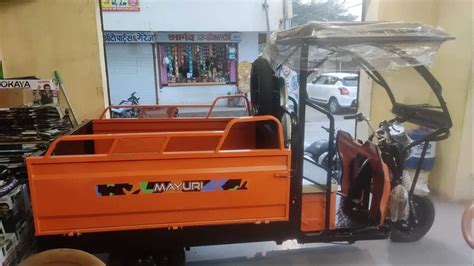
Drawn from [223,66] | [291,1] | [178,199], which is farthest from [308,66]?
[223,66]

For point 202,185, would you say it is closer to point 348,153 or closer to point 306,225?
point 306,225

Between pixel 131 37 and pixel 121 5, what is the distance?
117 centimetres

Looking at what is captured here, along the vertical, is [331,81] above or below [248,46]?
below

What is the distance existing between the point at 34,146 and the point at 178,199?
171 cm

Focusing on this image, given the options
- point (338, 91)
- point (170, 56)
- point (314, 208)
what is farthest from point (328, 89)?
point (314, 208)

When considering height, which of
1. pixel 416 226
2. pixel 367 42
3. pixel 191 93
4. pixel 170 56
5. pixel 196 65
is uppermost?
pixel 170 56

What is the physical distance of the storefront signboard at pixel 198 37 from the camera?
9859 millimetres

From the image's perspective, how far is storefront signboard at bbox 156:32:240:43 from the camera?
32.3ft

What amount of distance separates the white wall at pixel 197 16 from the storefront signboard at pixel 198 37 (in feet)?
2.32

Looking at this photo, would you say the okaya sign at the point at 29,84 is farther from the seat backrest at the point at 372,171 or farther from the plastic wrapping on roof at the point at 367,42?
the seat backrest at the point at 372,171

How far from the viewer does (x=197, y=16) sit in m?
9.18

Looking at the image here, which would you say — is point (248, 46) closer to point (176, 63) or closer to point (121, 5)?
point (176, 63)

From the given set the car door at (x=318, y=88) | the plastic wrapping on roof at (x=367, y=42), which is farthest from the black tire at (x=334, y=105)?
the plastic wrapping on roof at (x=367, y=42)

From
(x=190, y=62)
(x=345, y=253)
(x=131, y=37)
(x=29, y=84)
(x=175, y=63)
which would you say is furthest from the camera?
(x=190, y=62)
